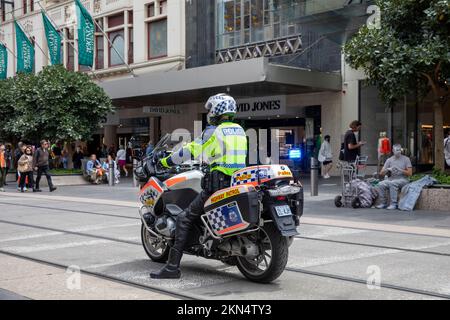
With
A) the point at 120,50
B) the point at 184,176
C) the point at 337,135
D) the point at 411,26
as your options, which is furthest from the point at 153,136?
the point at 184,176

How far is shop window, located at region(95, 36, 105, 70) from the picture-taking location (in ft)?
116

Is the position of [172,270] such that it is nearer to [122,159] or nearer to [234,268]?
[234,268]

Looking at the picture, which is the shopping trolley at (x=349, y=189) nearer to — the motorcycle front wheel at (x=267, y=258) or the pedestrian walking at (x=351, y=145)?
the pedestrian walking at (x=351, y=145)

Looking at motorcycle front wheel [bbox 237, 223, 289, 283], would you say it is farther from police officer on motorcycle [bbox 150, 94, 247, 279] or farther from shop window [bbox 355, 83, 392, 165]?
shop window [bbox 355, 83, 392, 165]

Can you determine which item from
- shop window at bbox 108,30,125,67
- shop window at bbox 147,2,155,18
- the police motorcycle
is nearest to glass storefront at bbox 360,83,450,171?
shop window at bbox 147,2,155,18

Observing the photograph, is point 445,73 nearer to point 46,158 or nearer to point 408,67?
point 408,67

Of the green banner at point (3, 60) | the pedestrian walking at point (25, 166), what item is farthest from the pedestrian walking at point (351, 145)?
the green banner at point (3, 60)

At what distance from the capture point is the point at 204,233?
6434 millimetres

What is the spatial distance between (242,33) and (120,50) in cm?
954

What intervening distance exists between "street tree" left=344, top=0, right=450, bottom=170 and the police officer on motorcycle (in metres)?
8.10

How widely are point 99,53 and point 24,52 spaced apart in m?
4.37

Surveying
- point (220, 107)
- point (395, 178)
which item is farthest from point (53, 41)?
point (220, 107)

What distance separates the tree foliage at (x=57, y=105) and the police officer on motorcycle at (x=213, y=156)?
17824 millimetres
